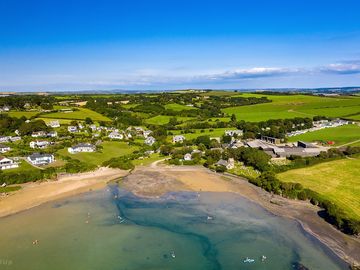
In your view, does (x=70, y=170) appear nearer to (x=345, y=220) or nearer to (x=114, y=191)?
(x=114, y=191)

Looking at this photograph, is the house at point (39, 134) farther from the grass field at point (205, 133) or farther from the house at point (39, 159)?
the grass field at point (205, 133)

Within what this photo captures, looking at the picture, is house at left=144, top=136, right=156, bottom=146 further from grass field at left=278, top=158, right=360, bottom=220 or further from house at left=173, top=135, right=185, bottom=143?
grass field at left=278, top=158, right=360, bottom=220

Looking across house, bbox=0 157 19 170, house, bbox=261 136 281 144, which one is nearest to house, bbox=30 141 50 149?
house, bbox=0 157 19 170

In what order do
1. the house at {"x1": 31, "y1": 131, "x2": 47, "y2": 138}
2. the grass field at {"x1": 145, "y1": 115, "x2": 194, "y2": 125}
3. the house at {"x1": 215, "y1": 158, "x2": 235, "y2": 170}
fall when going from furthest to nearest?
1. the grass field at {"x1": 145, "y1": 115, "x2": 194, "y2": 125}
2. the house at {"x1": 31, "y1": 131, "x2": 47, "y2": 138}
3. the house at {"x1": 215, "y1": 158, "x2": 235, "y2": 170}

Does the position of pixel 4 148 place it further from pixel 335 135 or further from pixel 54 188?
pixel 335 135

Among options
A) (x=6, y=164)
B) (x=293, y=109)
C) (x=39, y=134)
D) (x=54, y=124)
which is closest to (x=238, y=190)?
(x=6, y=164)

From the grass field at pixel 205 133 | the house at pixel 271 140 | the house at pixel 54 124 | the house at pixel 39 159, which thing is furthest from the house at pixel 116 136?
the house at pixel 271 140
